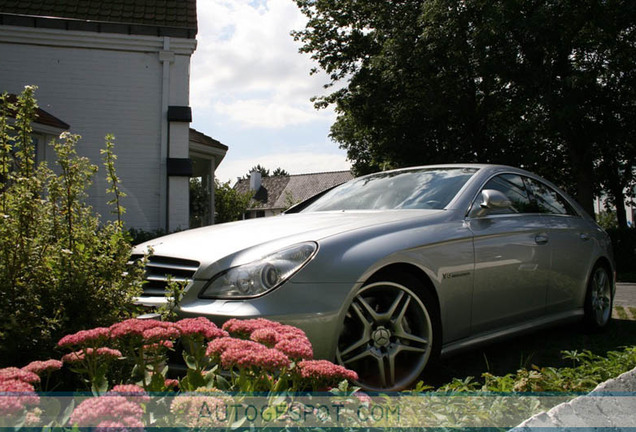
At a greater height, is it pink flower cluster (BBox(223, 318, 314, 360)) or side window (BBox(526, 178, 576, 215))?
side window (BBox(526, 178, 576, 215))

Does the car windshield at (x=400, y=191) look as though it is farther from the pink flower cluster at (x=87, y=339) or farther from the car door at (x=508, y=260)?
the pink flower cluster at (x=87, y=339)

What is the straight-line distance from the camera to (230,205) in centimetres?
3241

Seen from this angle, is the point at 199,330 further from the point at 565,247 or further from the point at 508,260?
the point at 565,247

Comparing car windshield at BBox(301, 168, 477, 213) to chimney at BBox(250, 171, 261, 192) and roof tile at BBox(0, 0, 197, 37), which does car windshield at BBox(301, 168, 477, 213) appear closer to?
roof tile at BBox(0, 0, 197, 37)

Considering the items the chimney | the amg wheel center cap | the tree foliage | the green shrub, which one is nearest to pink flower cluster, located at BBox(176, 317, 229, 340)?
the green shrub

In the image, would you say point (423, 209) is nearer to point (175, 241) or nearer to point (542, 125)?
point (175, 241)

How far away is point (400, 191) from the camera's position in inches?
173

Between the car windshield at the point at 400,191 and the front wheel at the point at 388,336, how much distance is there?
0.98 metres

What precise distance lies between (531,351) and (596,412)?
2.83 m

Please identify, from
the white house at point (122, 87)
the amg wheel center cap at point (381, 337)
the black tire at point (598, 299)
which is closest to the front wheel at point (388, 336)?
the amg wheel center cap at point (381, 337)

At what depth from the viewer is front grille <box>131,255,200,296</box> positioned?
10.4ft

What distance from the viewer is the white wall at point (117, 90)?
12.2 meters

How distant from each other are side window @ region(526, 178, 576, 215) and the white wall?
8.92 metres

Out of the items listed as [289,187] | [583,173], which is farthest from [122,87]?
[289,187]
